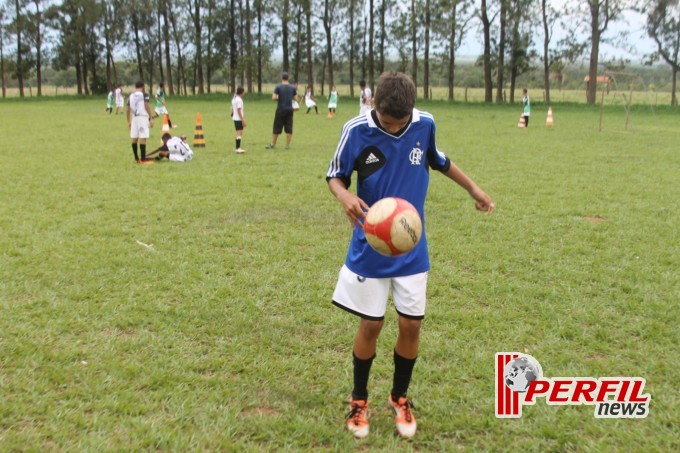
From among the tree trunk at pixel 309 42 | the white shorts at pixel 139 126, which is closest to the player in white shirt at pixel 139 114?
the white shorts at pixel 139 126

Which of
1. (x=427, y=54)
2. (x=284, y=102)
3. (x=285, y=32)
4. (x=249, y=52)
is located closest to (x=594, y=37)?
(x=427, y=54)

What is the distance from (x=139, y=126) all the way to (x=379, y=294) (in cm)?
1028

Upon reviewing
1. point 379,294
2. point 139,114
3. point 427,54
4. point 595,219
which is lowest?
point 595,219

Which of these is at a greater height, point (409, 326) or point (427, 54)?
point (427, 54)

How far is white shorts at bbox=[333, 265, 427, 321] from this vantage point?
2.87 metres

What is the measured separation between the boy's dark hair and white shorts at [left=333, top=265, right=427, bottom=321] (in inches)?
32.1

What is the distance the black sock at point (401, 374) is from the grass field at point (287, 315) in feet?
0.58

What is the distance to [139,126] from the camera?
11891 mm

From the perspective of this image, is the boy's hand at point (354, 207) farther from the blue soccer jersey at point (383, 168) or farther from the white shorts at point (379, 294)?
A: the white shorts at point (379, 294)

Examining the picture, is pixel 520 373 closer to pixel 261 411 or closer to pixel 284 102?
pixel 261 411

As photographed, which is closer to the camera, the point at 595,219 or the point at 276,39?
the point at 595,219

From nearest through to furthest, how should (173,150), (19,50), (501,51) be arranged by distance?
(173,150) < (501,51) < (19,50)

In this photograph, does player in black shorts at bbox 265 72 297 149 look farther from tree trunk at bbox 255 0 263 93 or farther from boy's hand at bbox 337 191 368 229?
tree trunk at bbox 255 0 263 93

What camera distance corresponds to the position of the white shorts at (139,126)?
38.7ft
